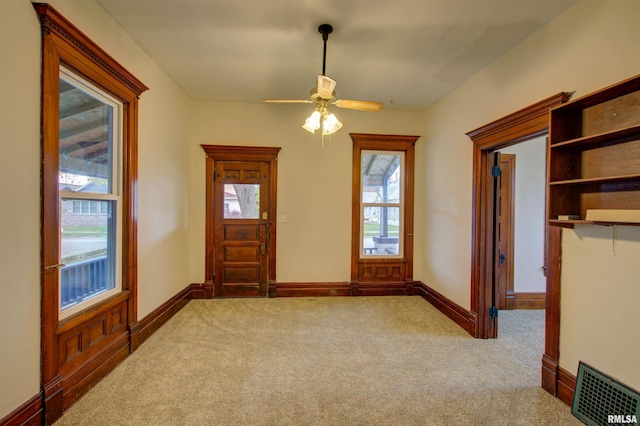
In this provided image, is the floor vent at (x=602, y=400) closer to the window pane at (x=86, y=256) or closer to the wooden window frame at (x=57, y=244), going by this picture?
the wooden window frame at (x=57, y=244)

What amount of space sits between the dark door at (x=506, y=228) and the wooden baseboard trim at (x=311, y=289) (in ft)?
7.24

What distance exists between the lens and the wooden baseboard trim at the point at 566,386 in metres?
2.01

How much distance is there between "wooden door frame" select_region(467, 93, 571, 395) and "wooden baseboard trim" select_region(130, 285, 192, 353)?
3492mm

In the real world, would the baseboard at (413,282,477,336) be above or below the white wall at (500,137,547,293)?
below

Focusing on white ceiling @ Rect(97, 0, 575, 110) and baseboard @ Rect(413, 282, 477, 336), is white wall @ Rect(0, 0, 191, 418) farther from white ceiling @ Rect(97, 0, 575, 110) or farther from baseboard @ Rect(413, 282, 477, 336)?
baseboard @ Rect(413, 282, 477, 336)

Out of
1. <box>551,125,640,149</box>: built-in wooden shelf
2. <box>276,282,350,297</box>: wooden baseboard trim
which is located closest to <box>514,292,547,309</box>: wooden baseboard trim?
<box>276,282,350,297</box>: wooden baseboard trim

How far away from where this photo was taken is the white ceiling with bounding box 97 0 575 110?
217 centimetres

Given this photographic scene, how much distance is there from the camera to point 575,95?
2.06m

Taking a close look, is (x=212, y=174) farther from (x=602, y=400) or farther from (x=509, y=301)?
(x=509, y=301)

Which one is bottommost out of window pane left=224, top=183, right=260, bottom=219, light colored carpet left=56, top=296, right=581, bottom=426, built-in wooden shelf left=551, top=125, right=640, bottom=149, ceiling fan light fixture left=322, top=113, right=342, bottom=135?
light colored carpet left=56, top=296, right=581, bottom=426

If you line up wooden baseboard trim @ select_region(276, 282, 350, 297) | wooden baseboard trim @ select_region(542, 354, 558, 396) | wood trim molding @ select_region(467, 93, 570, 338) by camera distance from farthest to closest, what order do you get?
wooden baseboard trim @ select_region(276, 282, 350, 297), wood trim molding @ select_region(467, 93, 570, 338), wooden baseboard trim @ select_region(542, 354, 558, 396)

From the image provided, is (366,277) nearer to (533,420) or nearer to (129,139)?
(533,420)
